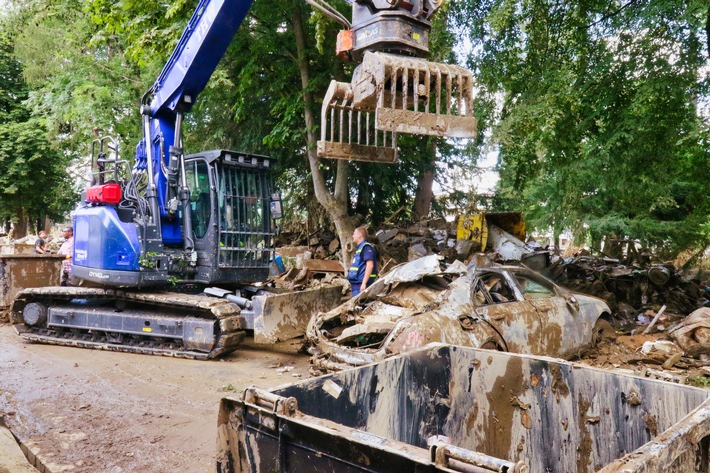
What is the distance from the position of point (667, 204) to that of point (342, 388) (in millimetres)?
19820

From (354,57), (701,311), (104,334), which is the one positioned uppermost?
(354,57)

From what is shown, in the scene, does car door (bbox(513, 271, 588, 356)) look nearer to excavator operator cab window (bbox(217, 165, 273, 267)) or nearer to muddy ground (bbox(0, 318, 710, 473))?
muddy ground (bbox(0, 318, 710, 473))

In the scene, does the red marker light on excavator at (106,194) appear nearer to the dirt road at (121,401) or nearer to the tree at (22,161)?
the dirt road at (121,401)

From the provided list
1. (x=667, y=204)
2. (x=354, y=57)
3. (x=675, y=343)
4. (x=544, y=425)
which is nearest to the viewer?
(x=544, y=425)

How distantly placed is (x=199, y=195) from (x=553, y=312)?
5.89 meters

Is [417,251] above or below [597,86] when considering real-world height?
below

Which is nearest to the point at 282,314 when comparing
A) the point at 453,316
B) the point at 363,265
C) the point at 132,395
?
the point at 363,265

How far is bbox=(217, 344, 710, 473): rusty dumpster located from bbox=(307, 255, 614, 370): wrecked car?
2344 mm

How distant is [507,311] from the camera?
6.92m

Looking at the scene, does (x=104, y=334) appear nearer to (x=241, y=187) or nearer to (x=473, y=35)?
(x=241, y=187)

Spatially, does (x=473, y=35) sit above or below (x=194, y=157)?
above

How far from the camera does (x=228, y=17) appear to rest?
794 centimetres

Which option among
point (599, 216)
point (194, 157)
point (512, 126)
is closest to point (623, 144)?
point (512, 126)

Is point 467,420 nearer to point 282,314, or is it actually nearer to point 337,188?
point 282,314
